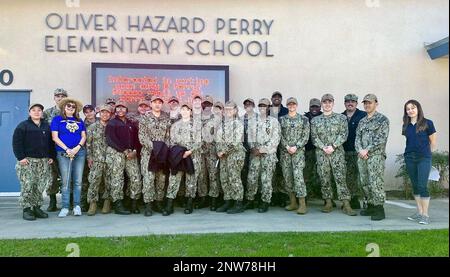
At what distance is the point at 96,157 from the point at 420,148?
186 inches

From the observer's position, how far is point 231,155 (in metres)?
6.89

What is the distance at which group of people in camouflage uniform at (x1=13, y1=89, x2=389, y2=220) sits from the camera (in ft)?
21.7

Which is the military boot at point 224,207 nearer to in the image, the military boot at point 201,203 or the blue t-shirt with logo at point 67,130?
the military boot at point 201,203

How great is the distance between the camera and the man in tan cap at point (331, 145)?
6863 millimetres

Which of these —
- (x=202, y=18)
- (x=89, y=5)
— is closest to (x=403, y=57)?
(x=202, y=18)

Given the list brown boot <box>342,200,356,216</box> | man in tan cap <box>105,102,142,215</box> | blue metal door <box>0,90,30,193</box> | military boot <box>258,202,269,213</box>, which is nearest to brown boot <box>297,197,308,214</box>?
military boot <box>258,202,269,213</box>

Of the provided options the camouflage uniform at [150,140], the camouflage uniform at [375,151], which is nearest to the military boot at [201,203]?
the camouflage uniform at [150,140]

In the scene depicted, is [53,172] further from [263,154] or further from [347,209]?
[347,209]

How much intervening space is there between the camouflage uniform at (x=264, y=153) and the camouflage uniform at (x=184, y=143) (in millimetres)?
855

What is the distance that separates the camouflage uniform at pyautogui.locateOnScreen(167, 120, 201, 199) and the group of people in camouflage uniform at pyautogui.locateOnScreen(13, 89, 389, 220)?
0.02m

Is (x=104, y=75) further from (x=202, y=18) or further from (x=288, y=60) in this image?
(x=288, y=60)

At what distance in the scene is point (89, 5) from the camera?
893cm

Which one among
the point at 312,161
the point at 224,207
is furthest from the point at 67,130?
the point at 312,161
